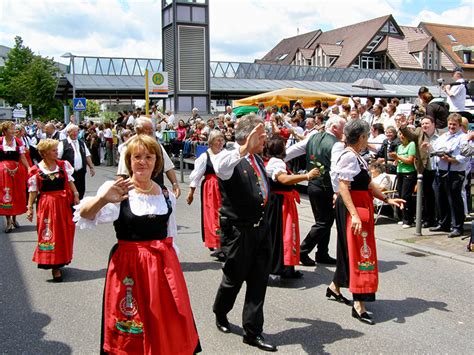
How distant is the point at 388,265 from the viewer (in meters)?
7.25

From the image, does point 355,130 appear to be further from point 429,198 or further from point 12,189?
point 12,189

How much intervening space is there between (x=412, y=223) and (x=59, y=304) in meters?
6.57

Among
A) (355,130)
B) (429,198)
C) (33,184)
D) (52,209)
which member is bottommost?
(429,198)

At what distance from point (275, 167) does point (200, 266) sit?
2.05 m

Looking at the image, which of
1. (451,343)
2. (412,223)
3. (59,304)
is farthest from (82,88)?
(451,343)

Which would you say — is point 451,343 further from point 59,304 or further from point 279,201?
point 59,304

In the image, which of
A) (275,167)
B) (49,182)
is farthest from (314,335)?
(49,182)

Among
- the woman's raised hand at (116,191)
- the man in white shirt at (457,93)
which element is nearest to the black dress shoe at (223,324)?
the woman's raised hand at (116,191)

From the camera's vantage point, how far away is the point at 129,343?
349 centimetres

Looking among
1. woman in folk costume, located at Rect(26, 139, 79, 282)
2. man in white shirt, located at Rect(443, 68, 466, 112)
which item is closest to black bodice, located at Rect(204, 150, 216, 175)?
woman in folk costume, located at Rect(26, 139, 79, 282)

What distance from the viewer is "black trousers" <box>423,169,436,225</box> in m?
9.66

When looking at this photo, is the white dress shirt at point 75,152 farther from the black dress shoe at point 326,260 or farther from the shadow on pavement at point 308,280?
the black dress shoe at point 326,260

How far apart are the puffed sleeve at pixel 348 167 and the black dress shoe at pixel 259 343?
166 cm

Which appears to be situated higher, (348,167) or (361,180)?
(348,167)
